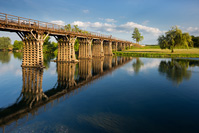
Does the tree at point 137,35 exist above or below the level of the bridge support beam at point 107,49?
above

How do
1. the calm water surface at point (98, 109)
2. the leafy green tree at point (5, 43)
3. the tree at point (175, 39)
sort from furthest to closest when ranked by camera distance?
the leafy green tree at point (5, 43), the tree at point (175, 39), the calm water surface at point (98, 109)

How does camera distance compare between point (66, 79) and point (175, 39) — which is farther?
point (175, 39)

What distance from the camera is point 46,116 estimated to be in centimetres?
986

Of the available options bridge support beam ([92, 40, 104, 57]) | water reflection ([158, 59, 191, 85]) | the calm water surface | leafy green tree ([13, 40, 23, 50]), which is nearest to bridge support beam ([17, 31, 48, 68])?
the calm water surface

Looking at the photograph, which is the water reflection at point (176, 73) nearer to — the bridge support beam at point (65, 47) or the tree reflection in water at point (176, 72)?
the tree reflection in water at point (176, 72)

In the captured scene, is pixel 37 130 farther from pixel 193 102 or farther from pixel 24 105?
pixel 193 102

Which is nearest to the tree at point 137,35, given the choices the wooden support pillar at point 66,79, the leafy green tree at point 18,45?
the leafy green tree at point 18,45

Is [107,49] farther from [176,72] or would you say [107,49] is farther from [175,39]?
[176,72]

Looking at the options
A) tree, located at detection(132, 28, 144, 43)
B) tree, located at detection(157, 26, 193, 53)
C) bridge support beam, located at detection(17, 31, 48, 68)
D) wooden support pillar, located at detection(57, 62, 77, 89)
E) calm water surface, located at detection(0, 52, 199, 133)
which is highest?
tree, located at detection(132, 28, 144, 43)

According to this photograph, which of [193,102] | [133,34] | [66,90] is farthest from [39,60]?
[133,34]

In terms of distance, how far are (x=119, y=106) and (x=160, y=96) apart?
507 cm

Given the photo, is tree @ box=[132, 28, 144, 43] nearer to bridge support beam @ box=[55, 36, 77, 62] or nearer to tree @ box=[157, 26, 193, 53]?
tree @ box=[157, 26, 193, 53]

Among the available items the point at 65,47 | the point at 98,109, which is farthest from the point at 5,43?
the point at 98,109

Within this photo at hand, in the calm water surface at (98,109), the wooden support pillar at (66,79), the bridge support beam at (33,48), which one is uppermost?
the bridge support beam at (33,48)
